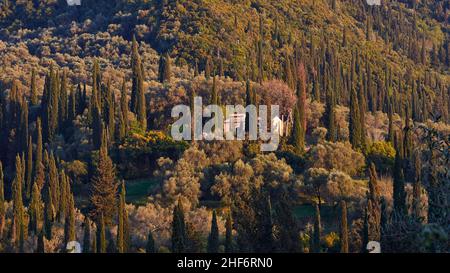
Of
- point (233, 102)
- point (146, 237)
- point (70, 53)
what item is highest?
point (70, 53)

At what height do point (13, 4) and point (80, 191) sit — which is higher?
point (13, 4)

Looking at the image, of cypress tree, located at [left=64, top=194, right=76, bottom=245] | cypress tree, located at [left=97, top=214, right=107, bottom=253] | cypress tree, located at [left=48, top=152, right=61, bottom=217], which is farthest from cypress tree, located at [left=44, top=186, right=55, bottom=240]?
cypress tree, located at [left=97, top=214, right=107, bottom=253]

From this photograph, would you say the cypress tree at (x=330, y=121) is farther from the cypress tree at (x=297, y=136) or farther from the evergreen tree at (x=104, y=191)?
the evergreen tree at (x=104, y=191)

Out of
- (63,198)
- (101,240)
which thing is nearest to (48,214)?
(63,198)

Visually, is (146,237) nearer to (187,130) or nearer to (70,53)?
(187,130)

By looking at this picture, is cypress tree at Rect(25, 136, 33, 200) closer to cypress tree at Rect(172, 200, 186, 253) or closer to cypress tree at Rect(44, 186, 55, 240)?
cypress tree at Rect(44, 186, 55, 240)

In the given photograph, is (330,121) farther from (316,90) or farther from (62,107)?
(62,107)

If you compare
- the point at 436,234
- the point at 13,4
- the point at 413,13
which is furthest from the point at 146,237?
the point at 413,13

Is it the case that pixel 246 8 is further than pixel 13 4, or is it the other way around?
pixel 13 4
